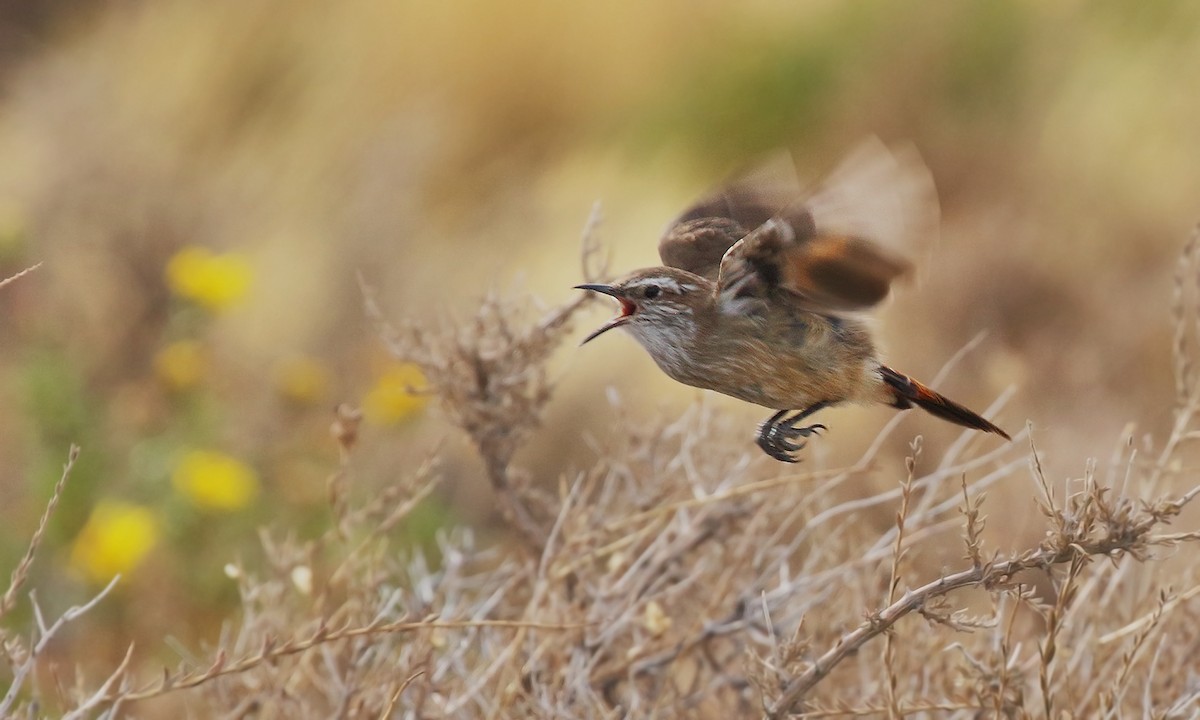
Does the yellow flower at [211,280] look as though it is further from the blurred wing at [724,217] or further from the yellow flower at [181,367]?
the blurred wing at [724,217]

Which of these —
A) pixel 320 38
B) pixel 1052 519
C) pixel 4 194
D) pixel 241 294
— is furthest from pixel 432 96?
pixel 1052 519

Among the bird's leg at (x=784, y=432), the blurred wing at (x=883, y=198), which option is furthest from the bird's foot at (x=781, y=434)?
the blurred wing at (x=883, y=198)

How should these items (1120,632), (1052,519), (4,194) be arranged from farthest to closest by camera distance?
(4,194) → (1120,632) → (1052,519)

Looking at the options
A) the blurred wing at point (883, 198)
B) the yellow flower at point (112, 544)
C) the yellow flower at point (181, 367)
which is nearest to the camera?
the blurred wing at point (883, 198)

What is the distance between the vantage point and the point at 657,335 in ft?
8.35

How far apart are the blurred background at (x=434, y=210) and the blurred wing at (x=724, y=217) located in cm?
70

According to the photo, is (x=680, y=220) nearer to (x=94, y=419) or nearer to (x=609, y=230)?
(x=94, y=419)

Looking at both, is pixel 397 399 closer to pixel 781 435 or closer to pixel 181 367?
pixel 181 367

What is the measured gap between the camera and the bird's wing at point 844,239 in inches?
85.3

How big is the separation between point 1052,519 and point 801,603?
1395mm

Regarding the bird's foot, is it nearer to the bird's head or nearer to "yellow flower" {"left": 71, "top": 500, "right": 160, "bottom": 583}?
the bird's head

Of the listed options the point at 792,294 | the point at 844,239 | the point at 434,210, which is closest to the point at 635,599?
the point at 792,294

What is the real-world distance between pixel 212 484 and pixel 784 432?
7.46 feet

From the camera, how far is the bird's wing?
217cm
